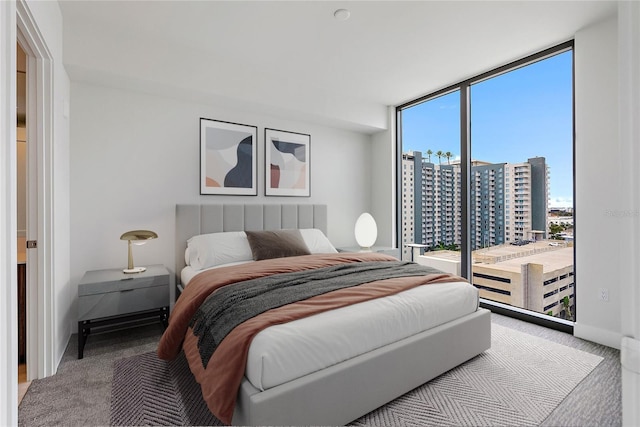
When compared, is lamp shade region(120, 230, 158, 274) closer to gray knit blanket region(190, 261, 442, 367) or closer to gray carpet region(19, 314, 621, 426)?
gray carpet region(19, 314, 621, 426)

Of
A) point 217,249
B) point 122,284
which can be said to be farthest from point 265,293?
point 122,284

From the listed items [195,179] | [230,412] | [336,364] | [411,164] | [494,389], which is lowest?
[494,389]

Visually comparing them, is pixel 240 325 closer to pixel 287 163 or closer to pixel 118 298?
pixel 118 298

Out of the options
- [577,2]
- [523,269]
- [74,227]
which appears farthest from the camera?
[523,269]

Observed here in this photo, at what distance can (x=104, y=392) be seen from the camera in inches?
78.1

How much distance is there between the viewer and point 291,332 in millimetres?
1579

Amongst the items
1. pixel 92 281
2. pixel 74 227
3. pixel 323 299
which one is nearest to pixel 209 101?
pixel 74 227

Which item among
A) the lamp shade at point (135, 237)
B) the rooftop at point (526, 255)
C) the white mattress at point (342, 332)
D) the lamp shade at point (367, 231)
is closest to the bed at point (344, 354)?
the white mattress at point (342, 332)

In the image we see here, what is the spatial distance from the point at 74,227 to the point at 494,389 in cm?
352

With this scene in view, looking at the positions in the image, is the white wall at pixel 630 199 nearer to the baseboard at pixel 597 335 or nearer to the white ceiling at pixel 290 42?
the white ceiling at pixel 290 42

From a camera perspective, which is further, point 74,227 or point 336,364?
point 74,227

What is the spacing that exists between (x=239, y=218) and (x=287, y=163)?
96 cm

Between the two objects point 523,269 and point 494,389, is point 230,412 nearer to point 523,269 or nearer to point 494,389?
point 494,389

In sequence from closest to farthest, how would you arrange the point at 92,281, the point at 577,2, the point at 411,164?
the point at 577,2 < the point at 92,281 < the point at 411,164
